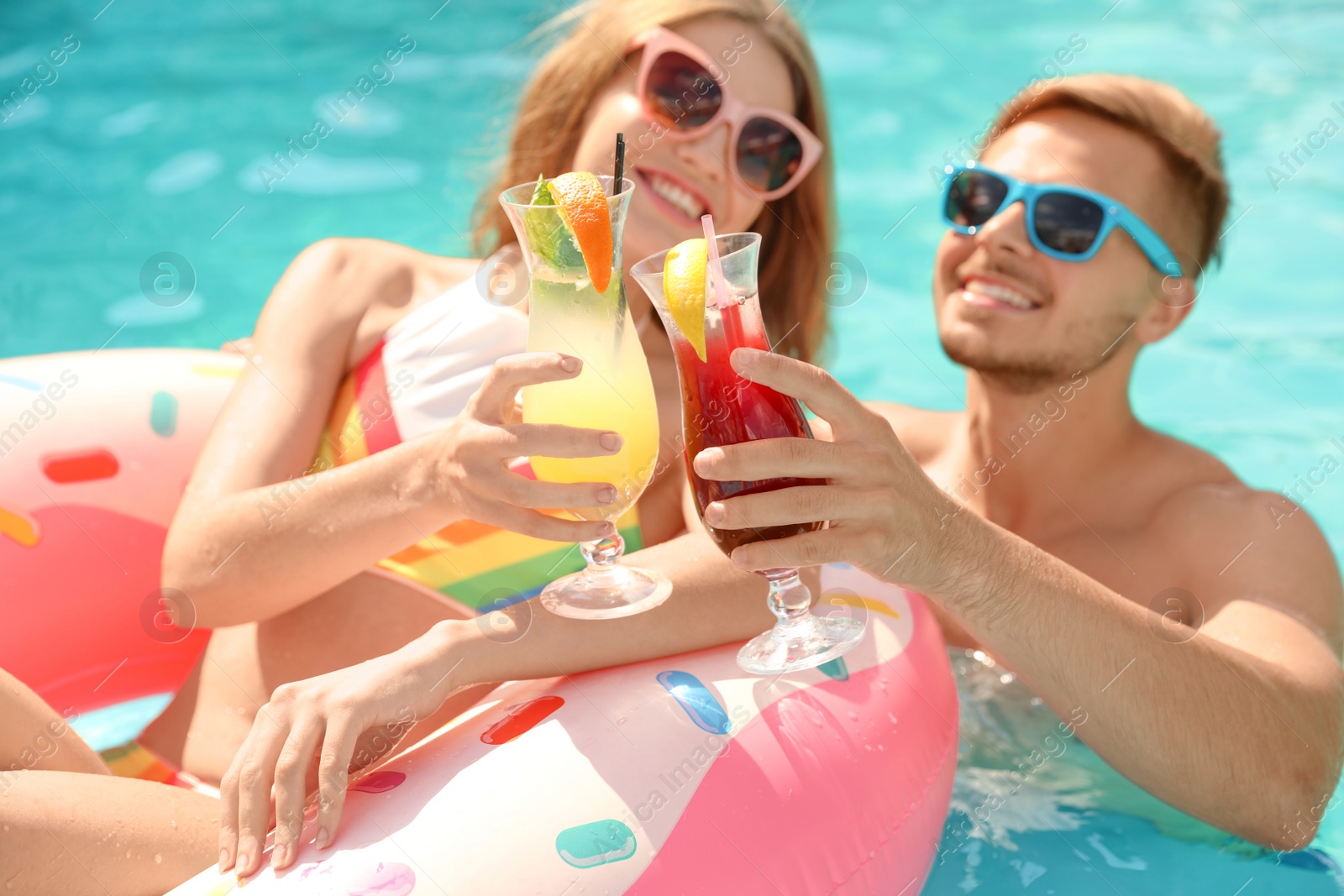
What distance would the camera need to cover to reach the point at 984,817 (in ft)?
9.91

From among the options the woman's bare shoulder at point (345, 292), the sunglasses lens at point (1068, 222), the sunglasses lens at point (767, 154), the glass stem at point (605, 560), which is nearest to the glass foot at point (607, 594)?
the glass stem at point (605, 560)

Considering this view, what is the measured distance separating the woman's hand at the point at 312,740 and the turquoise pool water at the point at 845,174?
1.58 meters

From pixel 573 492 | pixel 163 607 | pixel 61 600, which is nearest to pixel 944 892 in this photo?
pixel 573 492

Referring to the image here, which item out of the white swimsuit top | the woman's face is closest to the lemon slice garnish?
the white swimsuit top

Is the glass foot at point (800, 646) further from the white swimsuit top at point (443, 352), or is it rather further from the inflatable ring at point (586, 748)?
the white swimsuit top at point (443, 352)

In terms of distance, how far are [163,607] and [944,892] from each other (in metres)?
1.93

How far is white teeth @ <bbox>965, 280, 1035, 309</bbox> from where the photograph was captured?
10.9ft

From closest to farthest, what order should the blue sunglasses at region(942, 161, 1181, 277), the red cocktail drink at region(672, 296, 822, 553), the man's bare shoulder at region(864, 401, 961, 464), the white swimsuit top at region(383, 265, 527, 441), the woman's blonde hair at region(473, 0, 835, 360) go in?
1. the red cocktail drink at region(672, 296, 822, 553)
2. the white swimsuit top at region(383, 265, 527, 441)
3. the woman's blonde hair at region(473, 0, 835, 360)
4. the blue sunglasses at region(942, 161, 1181, 277)
5. the man's bare shoulder at region(864, 401, 961, 464)

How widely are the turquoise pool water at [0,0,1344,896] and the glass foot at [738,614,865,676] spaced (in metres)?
1.15

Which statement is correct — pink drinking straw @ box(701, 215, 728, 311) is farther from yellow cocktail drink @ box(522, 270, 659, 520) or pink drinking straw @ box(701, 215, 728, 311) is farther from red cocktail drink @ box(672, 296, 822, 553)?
yellow cocktail drink @ box(522, 270, 659, 520)

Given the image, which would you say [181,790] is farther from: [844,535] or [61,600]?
[844,535]

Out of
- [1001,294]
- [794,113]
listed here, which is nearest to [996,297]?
[1001,294]

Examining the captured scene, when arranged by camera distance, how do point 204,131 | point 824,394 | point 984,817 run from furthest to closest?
point 204,131 < point 984,817 < point 824,394

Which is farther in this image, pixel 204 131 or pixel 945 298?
pixel 204 131
